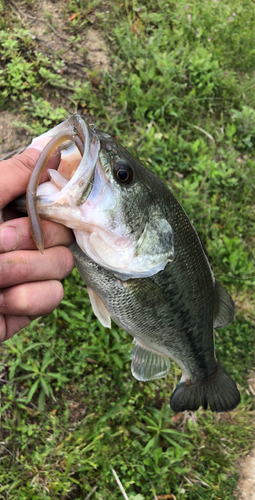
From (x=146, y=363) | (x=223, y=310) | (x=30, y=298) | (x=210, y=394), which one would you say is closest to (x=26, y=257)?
(x=30, y=298)

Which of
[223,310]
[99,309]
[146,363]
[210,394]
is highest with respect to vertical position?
[99,309]

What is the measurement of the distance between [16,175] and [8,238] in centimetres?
26

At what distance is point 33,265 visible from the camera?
1.30m

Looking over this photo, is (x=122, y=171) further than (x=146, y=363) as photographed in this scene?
No

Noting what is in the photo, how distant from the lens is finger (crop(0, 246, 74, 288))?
1.25 m

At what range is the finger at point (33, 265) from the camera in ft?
4.09

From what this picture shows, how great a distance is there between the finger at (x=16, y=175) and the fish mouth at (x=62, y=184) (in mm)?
67

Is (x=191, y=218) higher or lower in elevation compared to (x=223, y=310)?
lower

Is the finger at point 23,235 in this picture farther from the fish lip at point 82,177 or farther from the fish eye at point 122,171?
the fish eye at point 122,171

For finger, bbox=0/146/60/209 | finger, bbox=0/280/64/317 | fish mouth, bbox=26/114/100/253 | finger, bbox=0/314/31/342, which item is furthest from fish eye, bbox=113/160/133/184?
finger, bbox=0/314/31/342

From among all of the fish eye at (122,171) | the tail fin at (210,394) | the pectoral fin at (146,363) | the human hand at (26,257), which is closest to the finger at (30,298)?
the human hand at (26,257)

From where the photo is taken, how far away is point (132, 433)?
2.65 metres

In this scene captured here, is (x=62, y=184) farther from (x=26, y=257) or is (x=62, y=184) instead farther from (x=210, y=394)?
(x=210, y=394)

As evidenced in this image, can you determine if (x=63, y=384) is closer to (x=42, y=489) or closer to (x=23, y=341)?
(x=23, y=341)
